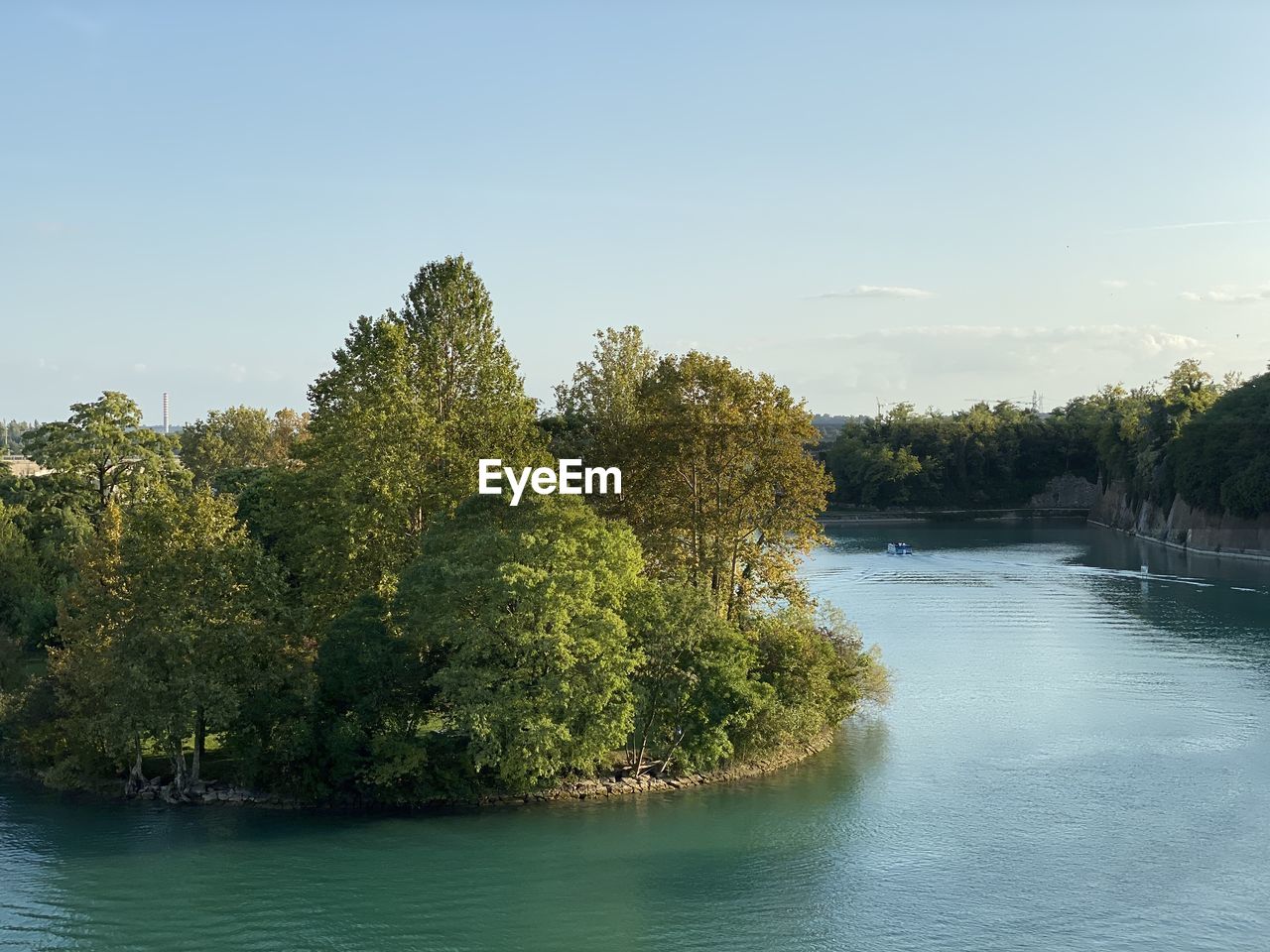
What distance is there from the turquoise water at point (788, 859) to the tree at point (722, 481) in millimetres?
6969

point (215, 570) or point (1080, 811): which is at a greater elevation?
point (215, 570)

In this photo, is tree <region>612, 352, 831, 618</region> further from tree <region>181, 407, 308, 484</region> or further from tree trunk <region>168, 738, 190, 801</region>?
tree <region>181, 407, 308, 484</region>

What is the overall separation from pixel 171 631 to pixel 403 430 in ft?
32.2

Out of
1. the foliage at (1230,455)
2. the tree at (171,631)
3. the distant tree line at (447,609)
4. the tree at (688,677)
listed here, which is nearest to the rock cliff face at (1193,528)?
the foliage at (1230,455)

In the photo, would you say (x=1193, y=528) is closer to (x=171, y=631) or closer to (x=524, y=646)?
(x=524, y=646)

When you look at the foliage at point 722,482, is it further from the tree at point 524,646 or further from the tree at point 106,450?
the tree at point 106,450

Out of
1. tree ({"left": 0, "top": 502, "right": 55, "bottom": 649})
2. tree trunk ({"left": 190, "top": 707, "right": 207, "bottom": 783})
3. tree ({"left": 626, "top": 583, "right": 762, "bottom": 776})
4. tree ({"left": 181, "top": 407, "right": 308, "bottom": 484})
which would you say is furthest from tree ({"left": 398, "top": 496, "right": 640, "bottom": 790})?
tree ({"left": 181, "top": 407, "right": 308, "bottom": 484})

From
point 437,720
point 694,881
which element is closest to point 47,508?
point 437,720

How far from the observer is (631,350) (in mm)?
53719

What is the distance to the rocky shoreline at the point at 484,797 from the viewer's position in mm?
35531

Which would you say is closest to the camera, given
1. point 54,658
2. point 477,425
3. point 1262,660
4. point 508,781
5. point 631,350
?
point 508,781

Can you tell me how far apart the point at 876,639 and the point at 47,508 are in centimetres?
4117

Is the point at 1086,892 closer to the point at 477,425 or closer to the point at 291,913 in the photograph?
the point at 291,913

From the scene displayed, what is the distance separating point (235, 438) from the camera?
11306cm
